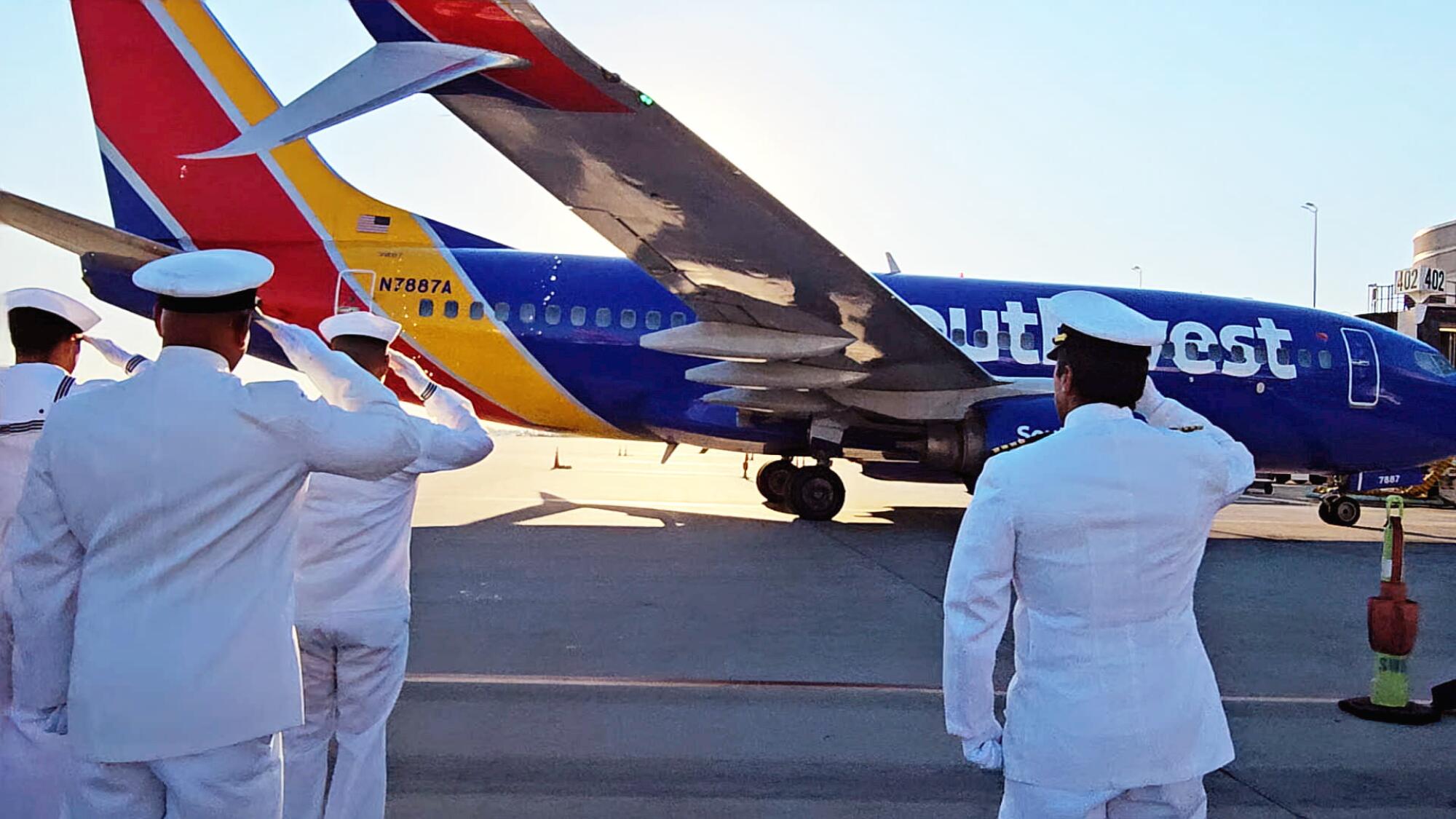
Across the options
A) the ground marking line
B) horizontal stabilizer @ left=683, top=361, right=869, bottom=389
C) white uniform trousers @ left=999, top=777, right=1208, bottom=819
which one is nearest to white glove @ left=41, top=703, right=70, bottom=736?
white uniform trousers @ left=999, top=777, right=1208, bottom=819

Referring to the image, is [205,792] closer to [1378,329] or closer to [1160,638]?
[1160,638]

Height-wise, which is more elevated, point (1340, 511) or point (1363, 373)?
point (1363, 373)

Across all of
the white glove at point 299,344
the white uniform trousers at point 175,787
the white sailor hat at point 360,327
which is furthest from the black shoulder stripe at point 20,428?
the white uniform trousers at point 175,787

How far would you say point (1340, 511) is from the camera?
15.4 meters

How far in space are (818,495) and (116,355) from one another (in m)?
10.7

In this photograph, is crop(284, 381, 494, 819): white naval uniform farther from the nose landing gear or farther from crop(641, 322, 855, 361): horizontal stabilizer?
the nose landing gear

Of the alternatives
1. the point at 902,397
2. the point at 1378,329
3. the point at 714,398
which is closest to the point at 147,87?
the point at 714,398

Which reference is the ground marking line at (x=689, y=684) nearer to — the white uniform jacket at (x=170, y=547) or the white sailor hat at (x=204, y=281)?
the white uniform jacket at (x=170, y=547)

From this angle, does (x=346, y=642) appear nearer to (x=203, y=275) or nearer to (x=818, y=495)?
(x=203, y=275)

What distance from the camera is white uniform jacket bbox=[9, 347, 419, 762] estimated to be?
220 centimetres

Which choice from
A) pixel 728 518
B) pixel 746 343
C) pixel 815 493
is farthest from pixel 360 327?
pixel 728 518

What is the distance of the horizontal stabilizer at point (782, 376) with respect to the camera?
1223cm

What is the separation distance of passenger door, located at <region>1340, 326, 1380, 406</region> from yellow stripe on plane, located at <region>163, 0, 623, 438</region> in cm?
919

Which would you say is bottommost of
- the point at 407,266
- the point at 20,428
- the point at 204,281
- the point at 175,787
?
the point at 175,787
